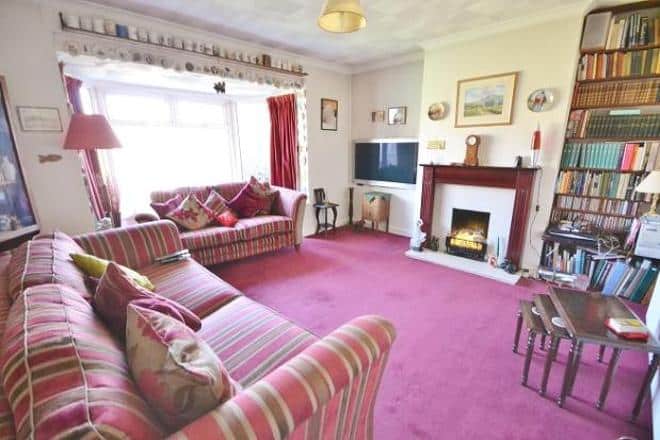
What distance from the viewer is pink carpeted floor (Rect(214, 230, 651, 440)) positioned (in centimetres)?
143

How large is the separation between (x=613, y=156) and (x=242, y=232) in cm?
358

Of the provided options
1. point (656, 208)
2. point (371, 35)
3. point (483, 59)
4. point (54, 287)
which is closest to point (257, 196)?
point (371, 35)

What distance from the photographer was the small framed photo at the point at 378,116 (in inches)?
169

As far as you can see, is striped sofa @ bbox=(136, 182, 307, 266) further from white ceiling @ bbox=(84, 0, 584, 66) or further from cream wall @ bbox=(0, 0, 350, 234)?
white ceiling @ bbox=(84, 0, 584, 66)

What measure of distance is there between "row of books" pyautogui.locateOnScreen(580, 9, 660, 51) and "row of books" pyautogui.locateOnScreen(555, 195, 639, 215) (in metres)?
1.30

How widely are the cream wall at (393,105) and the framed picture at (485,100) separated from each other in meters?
0.76

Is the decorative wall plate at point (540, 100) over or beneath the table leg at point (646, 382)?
over

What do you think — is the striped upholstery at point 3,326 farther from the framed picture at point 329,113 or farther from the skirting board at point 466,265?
the framed picture at point 329,113

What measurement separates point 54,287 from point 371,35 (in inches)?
132

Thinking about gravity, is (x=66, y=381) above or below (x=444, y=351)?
above

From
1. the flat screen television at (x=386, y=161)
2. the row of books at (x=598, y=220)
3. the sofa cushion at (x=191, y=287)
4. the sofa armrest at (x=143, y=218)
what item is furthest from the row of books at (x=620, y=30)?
the sofa armrest at (x=143, y=218)

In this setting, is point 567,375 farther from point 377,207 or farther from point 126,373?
point 377,207

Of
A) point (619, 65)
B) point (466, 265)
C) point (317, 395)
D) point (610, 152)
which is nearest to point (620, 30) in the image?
point (619, 65)

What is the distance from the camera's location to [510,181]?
301 cm
